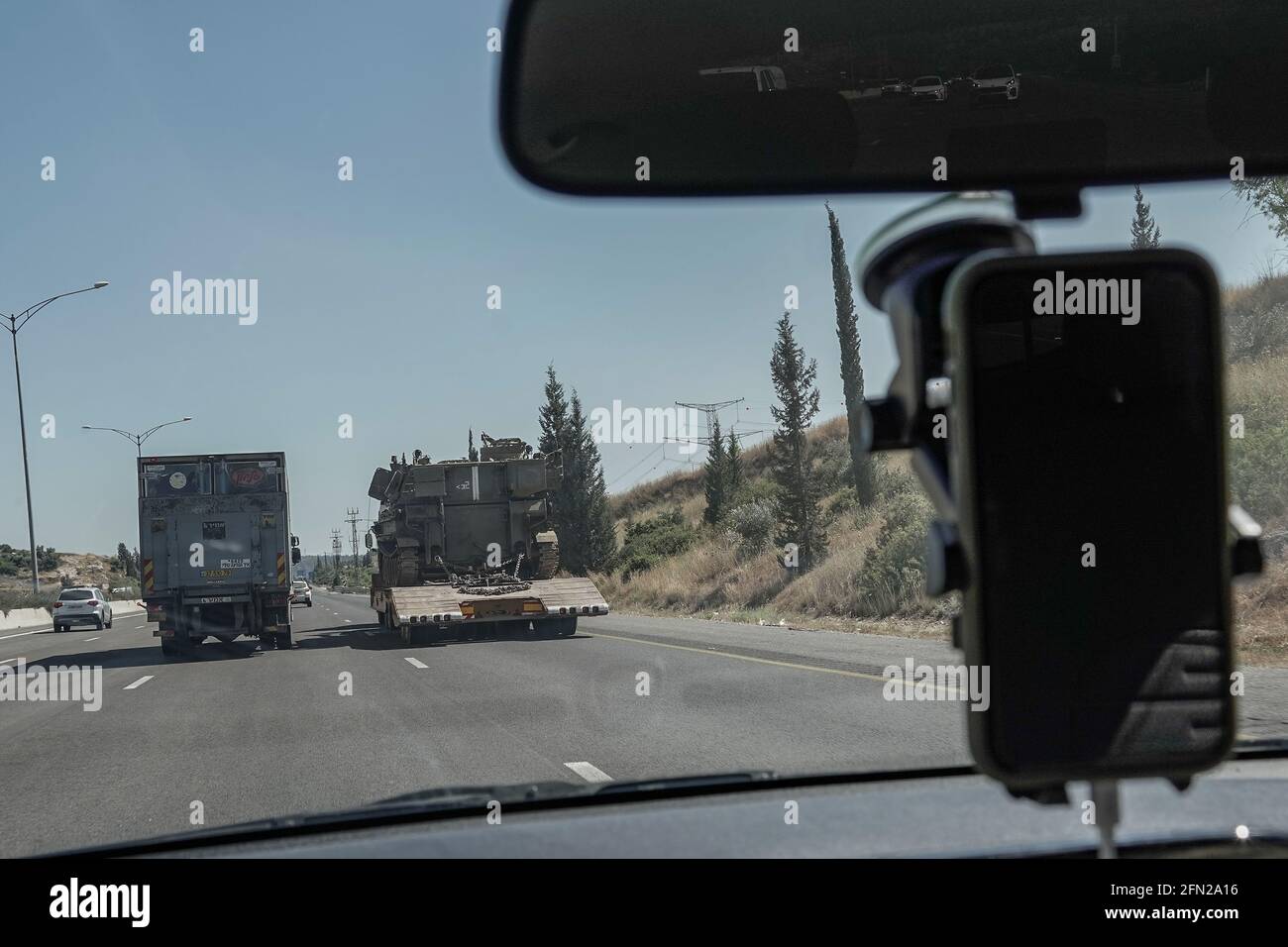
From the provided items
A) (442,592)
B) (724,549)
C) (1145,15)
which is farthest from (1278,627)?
(724,549)

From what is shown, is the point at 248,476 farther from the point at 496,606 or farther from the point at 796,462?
the point at 796,462

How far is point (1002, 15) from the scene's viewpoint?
2350mm

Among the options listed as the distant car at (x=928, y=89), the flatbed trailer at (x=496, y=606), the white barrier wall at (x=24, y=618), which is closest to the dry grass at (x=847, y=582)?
the distant car at (x=928, y=89)

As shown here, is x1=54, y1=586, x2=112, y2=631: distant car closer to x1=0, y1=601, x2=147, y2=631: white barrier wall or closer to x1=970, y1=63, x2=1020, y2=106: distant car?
x1=0, y1=601, x2=147, y2=631: white barrier wall

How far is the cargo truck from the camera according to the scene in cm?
2067

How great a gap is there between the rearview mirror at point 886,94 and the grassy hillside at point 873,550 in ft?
1.69

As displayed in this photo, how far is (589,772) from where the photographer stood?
7.29 m

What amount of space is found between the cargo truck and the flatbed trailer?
92.7 inches

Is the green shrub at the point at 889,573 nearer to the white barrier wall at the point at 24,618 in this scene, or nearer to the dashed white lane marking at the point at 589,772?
A: the dashed white lane marking at the point at 589,772

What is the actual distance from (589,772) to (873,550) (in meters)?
13.8

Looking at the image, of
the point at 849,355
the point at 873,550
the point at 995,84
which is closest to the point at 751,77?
the point at 995,84
